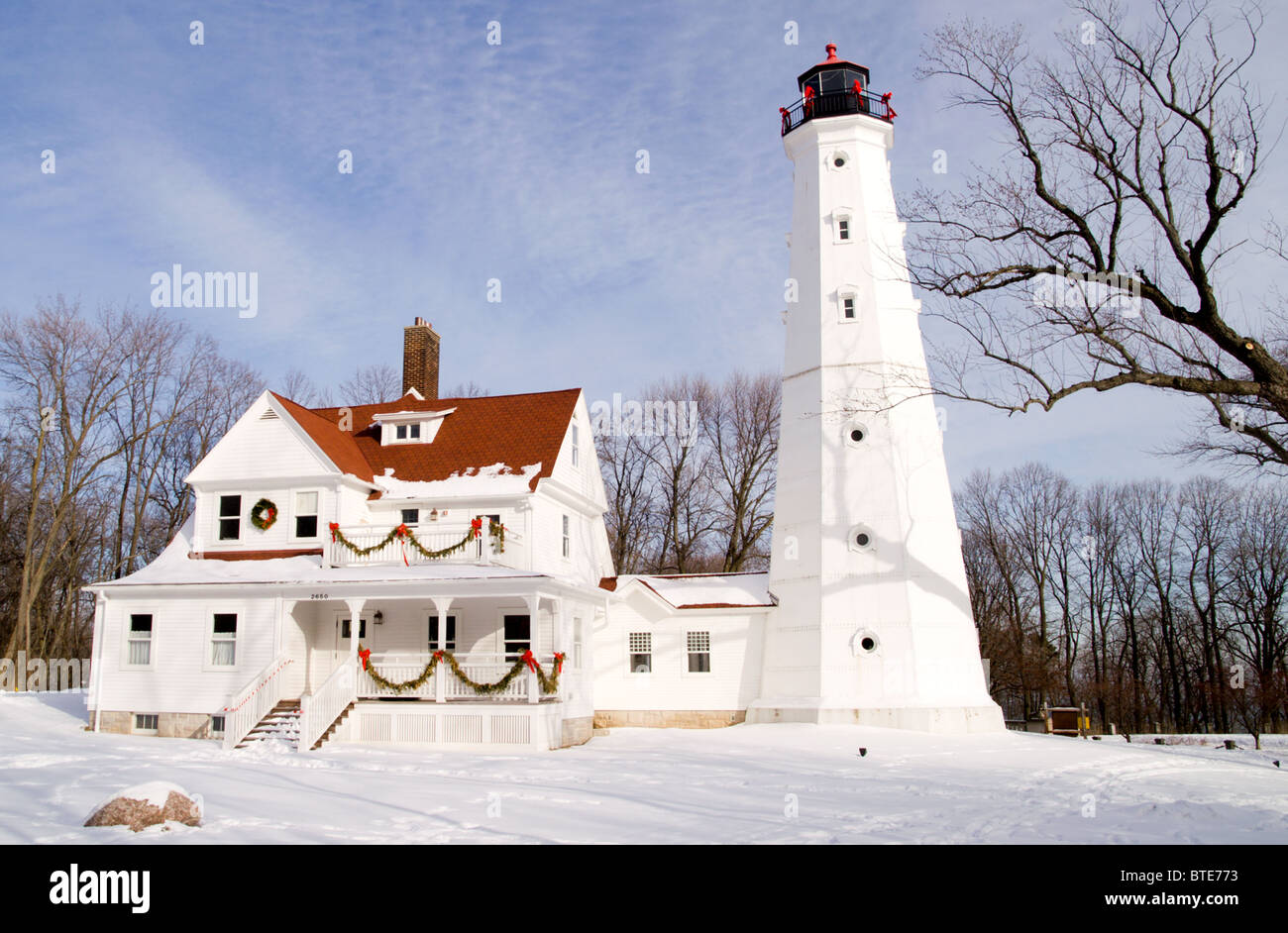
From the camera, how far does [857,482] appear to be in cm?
2422

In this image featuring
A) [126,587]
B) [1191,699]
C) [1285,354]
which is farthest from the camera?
[1191,699]

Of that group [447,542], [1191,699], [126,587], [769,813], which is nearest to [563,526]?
[447,542]

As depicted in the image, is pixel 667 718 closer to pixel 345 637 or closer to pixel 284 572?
pixel 345 637

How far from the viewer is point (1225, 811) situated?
11.7 m

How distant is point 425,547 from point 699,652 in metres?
7.74

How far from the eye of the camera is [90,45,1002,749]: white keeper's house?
67.3 ft

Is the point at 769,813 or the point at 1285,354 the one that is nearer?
the point at 769,813

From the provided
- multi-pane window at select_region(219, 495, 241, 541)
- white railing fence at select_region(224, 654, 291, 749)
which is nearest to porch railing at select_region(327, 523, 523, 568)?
white railing fence at select_region(224, 654, 291, 749)

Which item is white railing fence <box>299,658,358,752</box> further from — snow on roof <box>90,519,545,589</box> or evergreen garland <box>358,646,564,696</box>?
snow on roof <box>90,519,545,589</box>

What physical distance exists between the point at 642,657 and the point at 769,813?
14.8 metres

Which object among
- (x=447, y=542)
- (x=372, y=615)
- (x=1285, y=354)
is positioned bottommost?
(x=372, y=615)

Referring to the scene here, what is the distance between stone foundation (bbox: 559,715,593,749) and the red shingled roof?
5.63 metres
